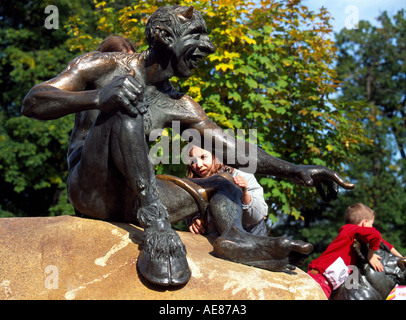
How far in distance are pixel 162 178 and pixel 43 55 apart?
10937 millimetres

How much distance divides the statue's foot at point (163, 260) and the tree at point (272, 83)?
145 inches

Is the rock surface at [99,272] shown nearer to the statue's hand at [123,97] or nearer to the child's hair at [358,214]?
the statue's hand at [123,97]

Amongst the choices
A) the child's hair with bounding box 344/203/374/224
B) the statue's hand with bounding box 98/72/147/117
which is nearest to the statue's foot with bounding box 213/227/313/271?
the statue's hand with bounding box 98/72/147/117

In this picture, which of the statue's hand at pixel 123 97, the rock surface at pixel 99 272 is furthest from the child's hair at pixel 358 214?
the statue's hand at pixel 123 97

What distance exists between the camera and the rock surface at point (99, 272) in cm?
236

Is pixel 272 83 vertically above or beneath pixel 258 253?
above

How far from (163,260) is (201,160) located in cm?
147

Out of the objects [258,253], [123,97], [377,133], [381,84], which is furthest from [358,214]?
[381,84]

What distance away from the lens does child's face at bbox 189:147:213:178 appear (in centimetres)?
367

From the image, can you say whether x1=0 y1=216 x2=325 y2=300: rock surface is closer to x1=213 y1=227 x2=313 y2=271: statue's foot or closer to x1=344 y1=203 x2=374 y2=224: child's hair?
x1=213 y1=227 x2=313 y2=271: statue's foot

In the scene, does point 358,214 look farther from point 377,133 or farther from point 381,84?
point 381,84

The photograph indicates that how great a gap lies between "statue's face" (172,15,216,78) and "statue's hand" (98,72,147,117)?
1.47ft

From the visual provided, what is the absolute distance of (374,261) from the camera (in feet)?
16.8

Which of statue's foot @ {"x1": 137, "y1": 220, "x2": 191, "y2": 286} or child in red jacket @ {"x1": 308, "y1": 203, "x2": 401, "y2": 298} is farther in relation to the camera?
child in red jacket @ {"x1": 308, "y1": 203, "x2": 401, "y2": 298}
